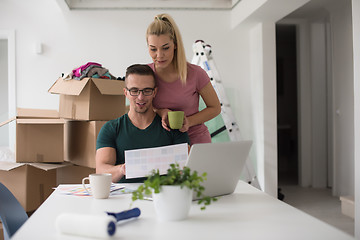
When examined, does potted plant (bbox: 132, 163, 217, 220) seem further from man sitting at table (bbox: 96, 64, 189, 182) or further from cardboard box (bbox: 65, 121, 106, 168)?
cardboard box (bbox: 65, 121, 106, 168)

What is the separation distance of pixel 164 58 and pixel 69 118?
4.74 ft

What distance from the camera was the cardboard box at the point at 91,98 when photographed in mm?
2816

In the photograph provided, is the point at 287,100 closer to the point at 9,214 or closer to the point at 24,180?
the point at 24,180

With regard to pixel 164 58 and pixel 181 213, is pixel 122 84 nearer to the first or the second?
pixel 164 58

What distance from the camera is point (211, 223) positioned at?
3.54 ft

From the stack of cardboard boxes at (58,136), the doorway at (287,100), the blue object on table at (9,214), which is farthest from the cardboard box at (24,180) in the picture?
the doorway at (287,100)

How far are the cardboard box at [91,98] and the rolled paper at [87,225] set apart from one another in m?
1.85

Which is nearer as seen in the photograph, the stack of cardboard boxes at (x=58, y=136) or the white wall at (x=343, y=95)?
the stack of cardboard boxes at (x=58, y=136)

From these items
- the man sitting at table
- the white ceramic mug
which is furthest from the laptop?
the man sitting at table

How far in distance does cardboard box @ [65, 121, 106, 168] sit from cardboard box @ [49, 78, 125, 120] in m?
0.08

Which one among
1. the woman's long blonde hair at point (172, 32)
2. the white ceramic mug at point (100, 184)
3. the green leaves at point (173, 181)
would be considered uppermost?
the woman's long blonde hair at point (172, 32)

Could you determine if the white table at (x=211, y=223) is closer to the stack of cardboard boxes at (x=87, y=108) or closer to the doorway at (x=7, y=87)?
the stack of cardboard boxes at (x=87, y=108)

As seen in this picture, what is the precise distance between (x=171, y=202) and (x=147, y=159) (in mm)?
403

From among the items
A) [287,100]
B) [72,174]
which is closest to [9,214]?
[72,174]
